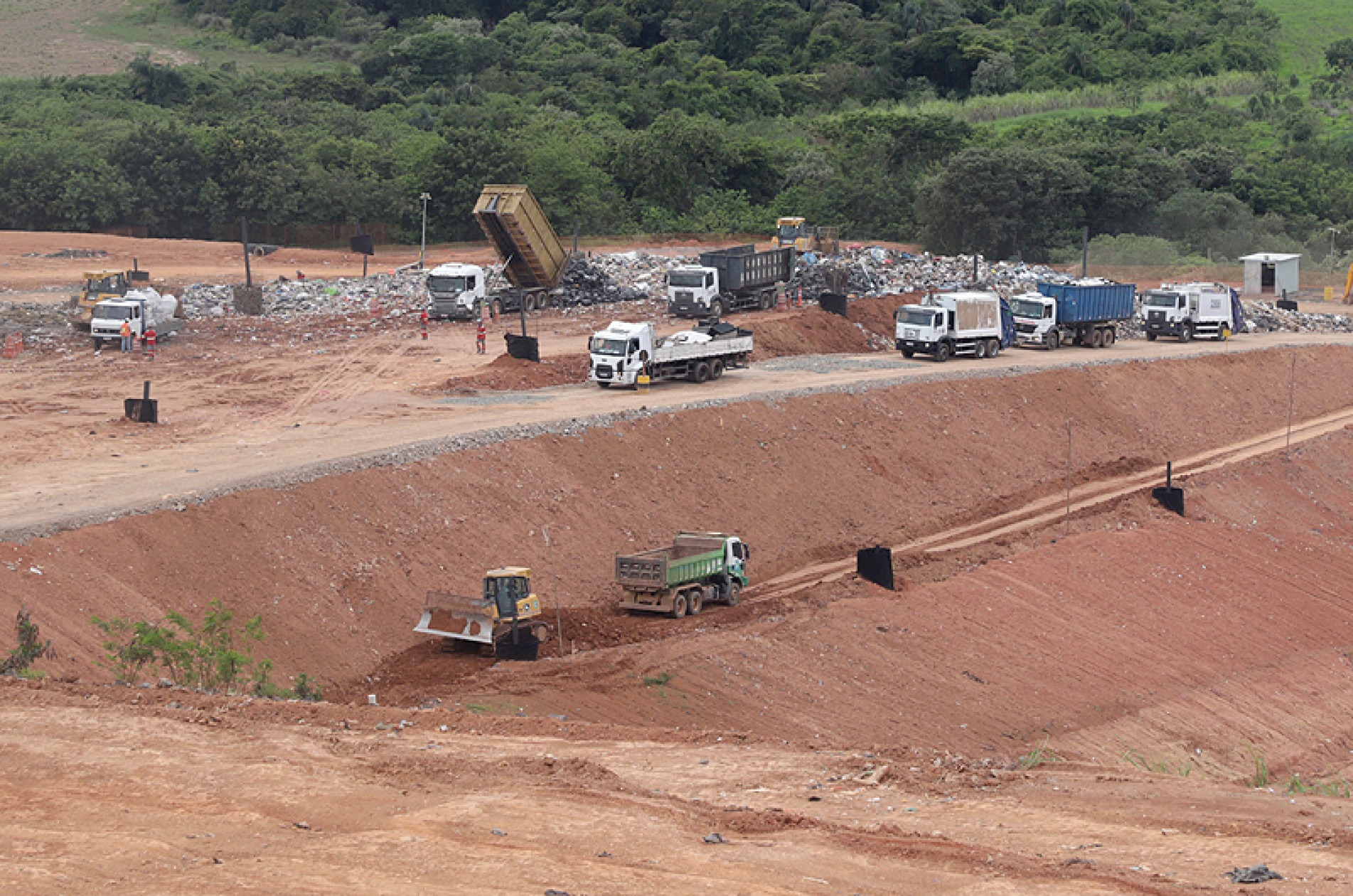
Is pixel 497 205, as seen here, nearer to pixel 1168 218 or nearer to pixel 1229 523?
pixel 1229 523

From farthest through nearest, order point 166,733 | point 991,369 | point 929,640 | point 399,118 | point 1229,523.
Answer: point 399,118 < point 991,369 < point 1229,523 < point 929,640 < point 166,733

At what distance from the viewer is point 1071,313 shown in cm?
5353

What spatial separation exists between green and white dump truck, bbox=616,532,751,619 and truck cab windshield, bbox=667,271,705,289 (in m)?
25.6

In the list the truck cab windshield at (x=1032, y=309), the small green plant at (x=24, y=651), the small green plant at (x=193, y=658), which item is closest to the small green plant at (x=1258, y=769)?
the small green plant at (x=193, y=658)

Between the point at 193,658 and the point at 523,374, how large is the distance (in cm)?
2304

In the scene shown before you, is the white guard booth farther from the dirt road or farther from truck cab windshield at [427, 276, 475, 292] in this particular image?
truck cab windshield at [427, 276, 475, 292]

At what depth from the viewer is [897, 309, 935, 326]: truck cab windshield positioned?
4938 centimetres

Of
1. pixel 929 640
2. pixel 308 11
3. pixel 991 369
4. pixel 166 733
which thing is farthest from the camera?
pixel 308 11

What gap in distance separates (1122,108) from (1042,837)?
104 metres

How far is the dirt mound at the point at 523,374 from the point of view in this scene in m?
42.7

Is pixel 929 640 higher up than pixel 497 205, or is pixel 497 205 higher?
pixel 497 205

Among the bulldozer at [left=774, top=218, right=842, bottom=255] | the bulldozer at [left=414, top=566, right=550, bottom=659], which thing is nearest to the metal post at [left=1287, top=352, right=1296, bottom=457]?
the bulldozer at [left=774, top=218, right=842, bottom=255]

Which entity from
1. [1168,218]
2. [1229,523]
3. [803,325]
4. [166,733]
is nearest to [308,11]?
[1168,218]

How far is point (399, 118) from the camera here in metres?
102
